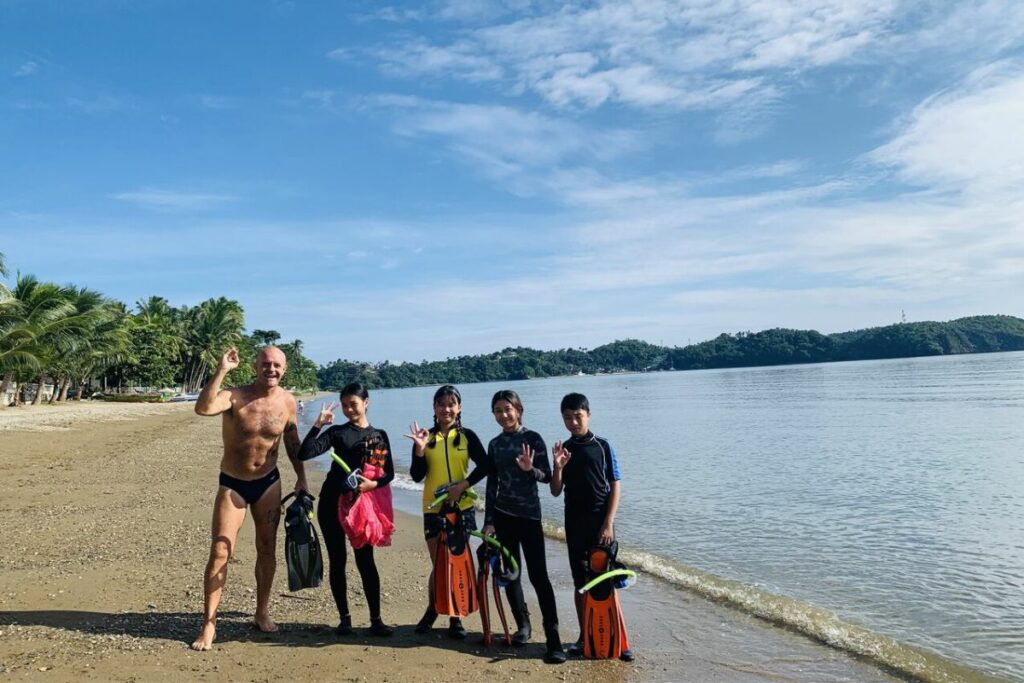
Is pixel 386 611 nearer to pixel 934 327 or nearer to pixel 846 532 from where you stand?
pixel 846 532

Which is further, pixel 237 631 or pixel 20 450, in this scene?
pixel 20 450

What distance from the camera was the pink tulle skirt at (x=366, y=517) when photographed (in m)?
4.72

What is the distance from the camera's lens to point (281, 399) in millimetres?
4793

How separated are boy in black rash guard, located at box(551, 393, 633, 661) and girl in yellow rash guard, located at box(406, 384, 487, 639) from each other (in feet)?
1.97

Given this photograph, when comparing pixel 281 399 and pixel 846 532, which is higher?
pixel 281 399

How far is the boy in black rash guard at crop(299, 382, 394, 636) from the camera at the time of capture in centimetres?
477

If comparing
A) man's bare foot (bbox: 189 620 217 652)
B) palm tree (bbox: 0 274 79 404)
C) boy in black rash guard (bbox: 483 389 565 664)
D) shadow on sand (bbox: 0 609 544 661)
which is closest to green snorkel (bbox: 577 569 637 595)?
boy in black rash guard (bbox: 483 389 565 664)

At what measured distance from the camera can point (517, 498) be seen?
468 centimetres

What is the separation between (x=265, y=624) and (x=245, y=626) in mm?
231

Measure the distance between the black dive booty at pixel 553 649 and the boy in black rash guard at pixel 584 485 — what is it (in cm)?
30

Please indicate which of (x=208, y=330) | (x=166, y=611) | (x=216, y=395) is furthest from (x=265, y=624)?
(x=208, y=330)

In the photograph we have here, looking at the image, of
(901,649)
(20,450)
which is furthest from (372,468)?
(20,450)

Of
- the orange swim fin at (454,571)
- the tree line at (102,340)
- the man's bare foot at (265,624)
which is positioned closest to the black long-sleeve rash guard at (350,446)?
the orange swim fin at (454,571)

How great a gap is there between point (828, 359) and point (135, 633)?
564 feet
